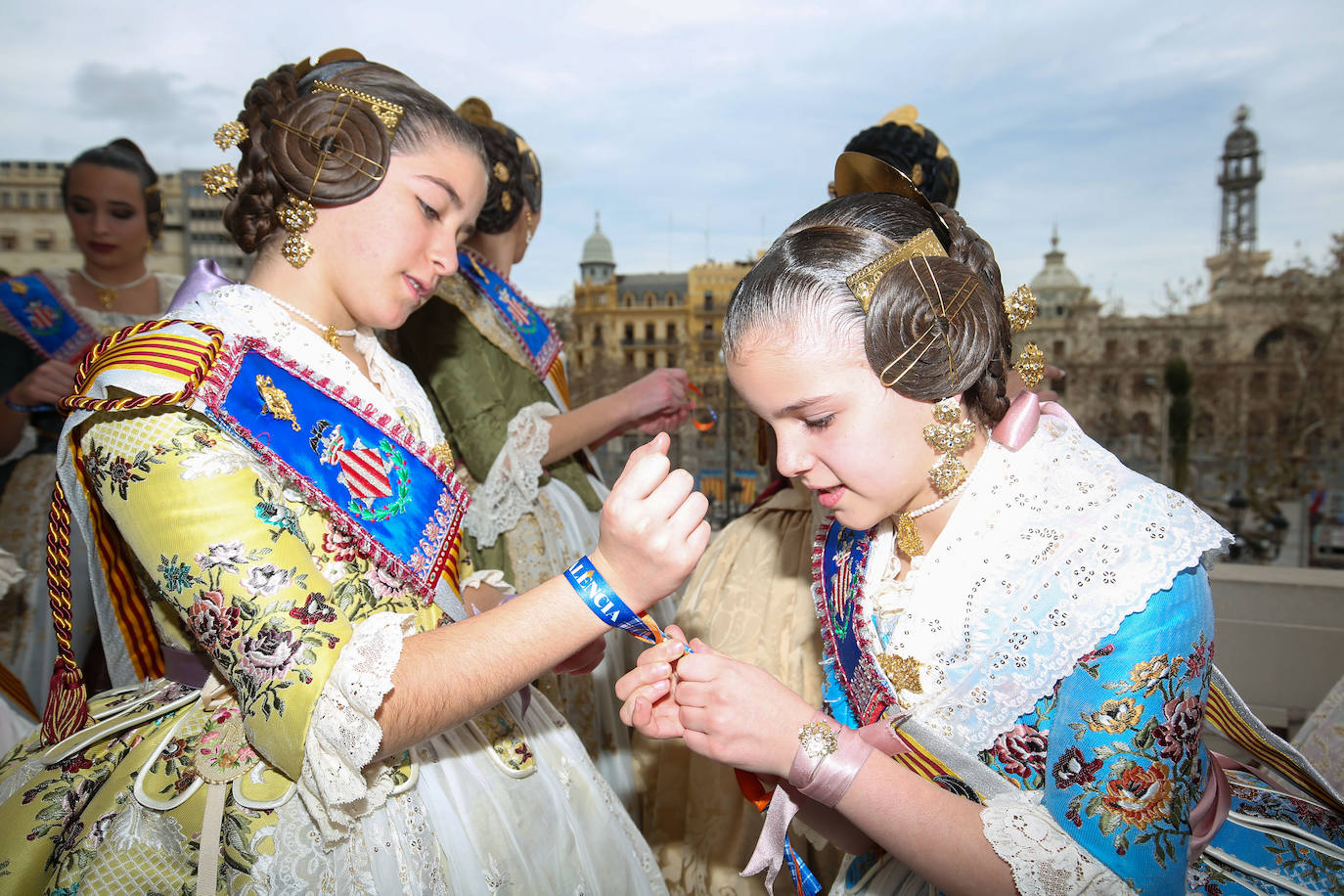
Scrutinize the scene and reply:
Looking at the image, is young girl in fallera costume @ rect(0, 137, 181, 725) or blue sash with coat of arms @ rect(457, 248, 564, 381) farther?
young girl in fallera costume @ rect(0, 137, 181, 725)

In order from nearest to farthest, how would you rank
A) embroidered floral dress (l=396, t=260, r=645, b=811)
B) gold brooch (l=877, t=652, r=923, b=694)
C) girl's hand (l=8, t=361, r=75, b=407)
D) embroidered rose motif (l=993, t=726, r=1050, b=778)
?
embroidered rose motif (l=993, t=726, r=1050, b=778) < gold brooch (l=877, t=652, r=923, b=694) < embroidered floral dress (l=396, t=260, r=645, b=811) < girl's hand (l=8, t=361, r=75, b=407)

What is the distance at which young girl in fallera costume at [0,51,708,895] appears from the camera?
108cm

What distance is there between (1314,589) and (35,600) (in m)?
4.98

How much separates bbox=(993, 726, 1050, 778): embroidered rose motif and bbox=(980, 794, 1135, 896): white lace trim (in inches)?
4.3

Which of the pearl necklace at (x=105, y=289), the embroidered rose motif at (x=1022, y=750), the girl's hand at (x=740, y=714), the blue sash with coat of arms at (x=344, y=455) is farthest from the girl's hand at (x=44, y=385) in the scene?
the embroidered rose motif at (x=1022, y=750)

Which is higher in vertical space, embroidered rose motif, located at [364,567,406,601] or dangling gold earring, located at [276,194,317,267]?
dangling gold earring, located at [276,194,317,267]

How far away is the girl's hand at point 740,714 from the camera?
46.3 inches

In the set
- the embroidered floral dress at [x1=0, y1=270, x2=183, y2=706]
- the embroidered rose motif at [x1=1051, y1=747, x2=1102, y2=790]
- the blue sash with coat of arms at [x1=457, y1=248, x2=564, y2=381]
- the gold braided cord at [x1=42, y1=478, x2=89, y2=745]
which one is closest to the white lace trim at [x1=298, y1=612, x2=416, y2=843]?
the gold braided cord at [x1=42, y1=478, x2=89, y2=745]

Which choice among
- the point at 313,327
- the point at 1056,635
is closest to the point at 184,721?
the point at 313,327

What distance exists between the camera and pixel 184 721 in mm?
1245

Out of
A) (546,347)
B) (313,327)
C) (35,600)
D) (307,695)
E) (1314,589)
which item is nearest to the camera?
(307,695)

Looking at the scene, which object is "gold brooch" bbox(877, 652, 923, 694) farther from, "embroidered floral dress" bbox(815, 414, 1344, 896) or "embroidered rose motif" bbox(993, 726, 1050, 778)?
"embroidered rose motif" bbox(993, 726, 1050, 778)

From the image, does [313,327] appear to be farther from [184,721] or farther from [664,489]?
[664,489]

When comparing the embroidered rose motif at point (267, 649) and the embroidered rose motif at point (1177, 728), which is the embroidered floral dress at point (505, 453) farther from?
the embroidered rose motif at point (1177, 728)
